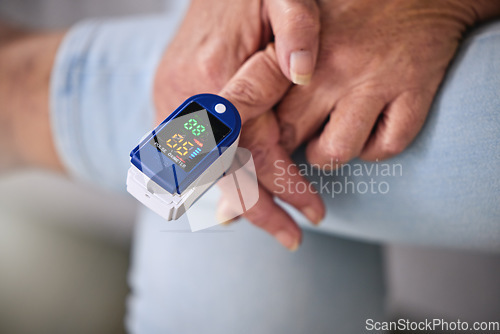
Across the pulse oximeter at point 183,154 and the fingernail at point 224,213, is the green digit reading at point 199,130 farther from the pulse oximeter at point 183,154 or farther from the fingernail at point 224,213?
the fingernail at point 224,213

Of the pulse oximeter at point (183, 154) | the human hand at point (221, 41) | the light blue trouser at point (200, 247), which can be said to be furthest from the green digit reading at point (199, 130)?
the light blue trouser at point (200, 247)

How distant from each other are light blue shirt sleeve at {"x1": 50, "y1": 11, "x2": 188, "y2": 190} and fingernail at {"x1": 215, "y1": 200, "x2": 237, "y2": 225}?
20 centimetres

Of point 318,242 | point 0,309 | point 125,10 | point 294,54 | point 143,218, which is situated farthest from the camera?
point 125,10

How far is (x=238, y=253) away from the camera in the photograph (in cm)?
61

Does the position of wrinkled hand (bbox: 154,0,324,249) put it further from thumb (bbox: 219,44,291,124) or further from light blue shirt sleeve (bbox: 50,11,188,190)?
light blue shirt sleeve (bbox: 50,11,188,190)

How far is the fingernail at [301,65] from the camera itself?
1.27 ft

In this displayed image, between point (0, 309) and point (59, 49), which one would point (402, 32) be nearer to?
point (59, 49)

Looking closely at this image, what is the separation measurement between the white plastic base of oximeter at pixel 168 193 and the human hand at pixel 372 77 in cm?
15

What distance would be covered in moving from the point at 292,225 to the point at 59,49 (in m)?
0.47

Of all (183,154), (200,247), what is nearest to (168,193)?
(183,154)

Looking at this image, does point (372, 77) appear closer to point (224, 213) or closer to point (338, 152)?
point (338, 152)

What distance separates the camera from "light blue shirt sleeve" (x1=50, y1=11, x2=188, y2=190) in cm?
58

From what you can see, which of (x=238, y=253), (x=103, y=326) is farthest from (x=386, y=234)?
(x=103, y=326)

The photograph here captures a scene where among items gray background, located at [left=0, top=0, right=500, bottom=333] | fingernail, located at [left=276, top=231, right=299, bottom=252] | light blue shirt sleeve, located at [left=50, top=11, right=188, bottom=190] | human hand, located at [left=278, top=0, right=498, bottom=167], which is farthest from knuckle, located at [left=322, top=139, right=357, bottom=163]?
gray background, located at [left=0, top=0, right=500, bottom=333]
